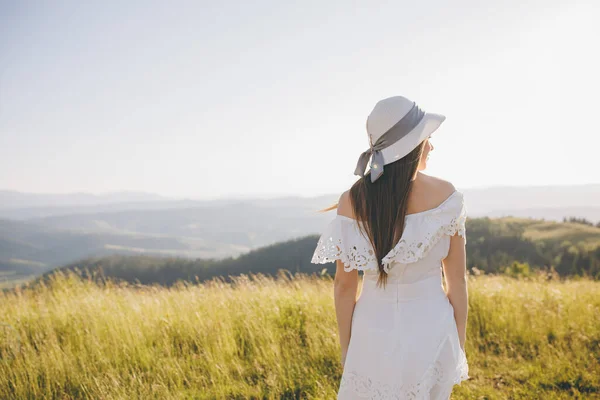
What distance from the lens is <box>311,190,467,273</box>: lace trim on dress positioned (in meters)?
2.05

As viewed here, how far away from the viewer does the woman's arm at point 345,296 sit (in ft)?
7.22

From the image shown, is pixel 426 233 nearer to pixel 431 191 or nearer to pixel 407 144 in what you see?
pixel 431 191

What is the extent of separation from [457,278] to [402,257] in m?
0.35

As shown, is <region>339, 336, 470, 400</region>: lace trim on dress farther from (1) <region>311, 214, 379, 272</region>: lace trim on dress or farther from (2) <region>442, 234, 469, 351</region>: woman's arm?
(1) <region>311, 214, 379, 272</region>: lace trim on dress

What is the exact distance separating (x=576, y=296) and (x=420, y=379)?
586 cm

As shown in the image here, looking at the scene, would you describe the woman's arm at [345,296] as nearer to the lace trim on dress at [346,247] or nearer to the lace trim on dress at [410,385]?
the lace trim on dress at [346,247]

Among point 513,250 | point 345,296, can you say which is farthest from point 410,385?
point 513,250

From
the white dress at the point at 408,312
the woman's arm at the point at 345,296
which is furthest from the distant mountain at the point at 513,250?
the white dress at the point at 408,312

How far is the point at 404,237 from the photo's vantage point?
2.06 metres

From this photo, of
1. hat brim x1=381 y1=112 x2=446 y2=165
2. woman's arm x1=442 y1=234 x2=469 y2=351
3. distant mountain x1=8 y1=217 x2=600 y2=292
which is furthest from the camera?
distant mountain x1=8 y1=217 x2=600 y2=292

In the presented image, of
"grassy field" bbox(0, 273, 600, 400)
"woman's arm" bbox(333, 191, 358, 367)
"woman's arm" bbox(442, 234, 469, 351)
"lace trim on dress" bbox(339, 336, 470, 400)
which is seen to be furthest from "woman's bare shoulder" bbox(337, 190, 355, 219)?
"grassy field" bbox(0, 273, 600, 400)

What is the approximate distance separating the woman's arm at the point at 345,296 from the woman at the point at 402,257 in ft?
0.04

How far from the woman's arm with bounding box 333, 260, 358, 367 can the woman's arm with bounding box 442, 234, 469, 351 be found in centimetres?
49

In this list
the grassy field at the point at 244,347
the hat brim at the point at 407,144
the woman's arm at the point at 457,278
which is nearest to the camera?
the hat brim at the point at 407,144
